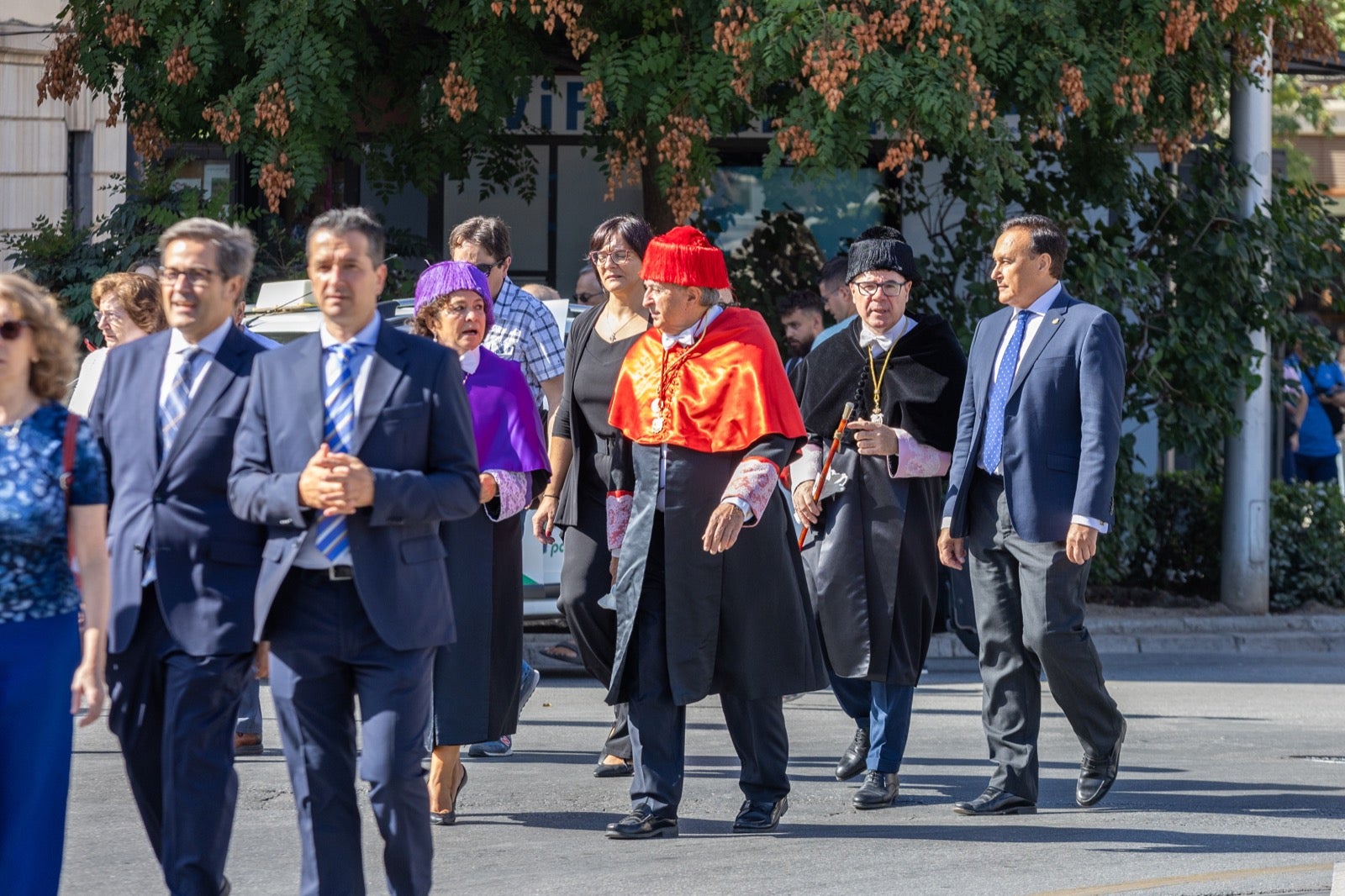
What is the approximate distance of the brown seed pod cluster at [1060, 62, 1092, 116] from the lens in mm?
11625

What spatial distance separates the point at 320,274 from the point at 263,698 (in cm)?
540

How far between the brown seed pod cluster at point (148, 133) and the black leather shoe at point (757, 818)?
25.9 ft

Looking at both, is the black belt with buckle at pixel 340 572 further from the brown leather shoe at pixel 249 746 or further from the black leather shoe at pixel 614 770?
the brown leather shoe at pixel 249 746

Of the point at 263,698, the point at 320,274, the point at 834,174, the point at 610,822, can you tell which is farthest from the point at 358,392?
the point at 834,174

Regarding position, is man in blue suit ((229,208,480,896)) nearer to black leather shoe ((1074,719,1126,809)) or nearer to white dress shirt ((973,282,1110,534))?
white dress shirt ((973,282,1110,534))

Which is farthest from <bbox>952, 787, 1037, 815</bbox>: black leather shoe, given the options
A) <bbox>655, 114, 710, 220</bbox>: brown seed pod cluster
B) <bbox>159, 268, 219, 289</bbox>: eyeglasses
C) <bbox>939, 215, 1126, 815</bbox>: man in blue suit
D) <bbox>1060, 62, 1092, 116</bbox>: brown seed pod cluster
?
<bbox>1060, 62, 1092, 116</bbox>: brown seed pod cluster

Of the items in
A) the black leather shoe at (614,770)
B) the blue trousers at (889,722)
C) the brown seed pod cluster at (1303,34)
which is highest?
the brown seed pod cluster at (1303,34)

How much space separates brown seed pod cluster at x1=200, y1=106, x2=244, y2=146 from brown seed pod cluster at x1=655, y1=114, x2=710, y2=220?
2.55 meters

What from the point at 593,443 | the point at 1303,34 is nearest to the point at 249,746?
the point at 593,443

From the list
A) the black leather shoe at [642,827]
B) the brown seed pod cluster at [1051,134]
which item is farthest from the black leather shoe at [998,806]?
the brown seed pod cluster at [1051,134]

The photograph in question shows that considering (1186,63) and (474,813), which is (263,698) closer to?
(474,813)

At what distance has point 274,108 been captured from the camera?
11734 mm

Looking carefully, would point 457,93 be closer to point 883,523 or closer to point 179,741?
point 883,523

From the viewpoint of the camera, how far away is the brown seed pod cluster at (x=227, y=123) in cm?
1203
